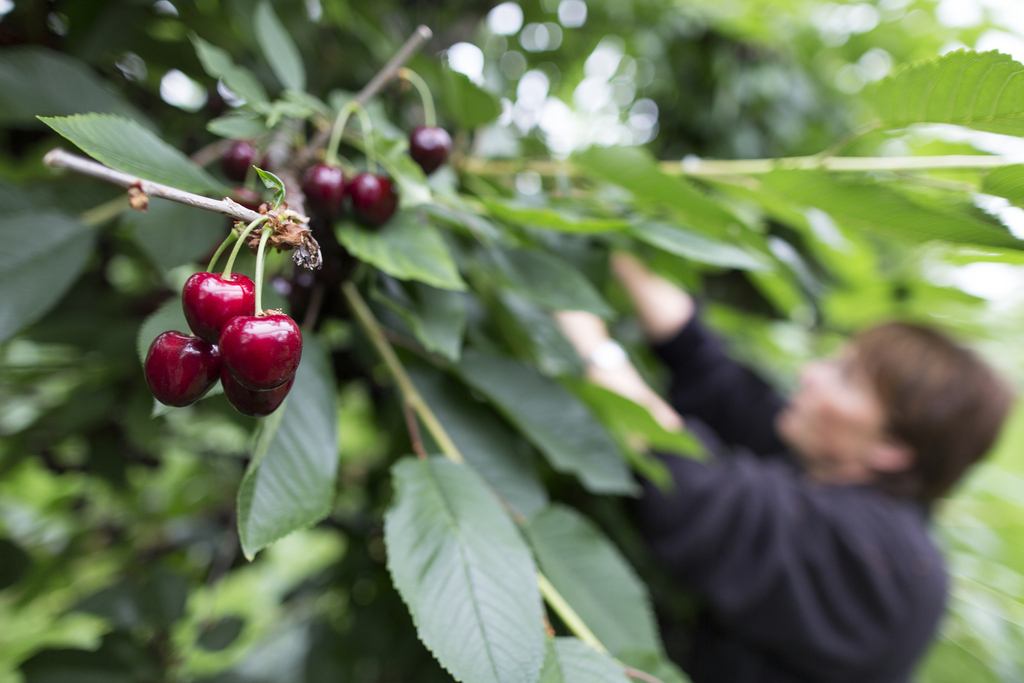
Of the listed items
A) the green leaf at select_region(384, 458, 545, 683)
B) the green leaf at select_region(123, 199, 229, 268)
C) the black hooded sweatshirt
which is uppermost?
the green leaf at select_region(123, 199, 229, 268)

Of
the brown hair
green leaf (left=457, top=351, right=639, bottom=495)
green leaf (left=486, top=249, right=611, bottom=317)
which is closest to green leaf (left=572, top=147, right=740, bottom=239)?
green leaf (left=486, top=249, right=611, bottom=317)

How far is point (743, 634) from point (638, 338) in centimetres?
A: 75

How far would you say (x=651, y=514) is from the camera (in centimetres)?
107

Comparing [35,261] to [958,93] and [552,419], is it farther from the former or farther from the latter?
[958,93]

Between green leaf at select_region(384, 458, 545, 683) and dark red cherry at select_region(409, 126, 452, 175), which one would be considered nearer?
green leaf at select_region(384, 458, 545, 683)

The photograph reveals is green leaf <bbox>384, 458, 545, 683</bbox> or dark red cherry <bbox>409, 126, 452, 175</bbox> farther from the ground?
dark red cherry <bbox>409, 126, 452, 175</bbox>

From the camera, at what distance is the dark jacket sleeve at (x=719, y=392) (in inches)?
61.4

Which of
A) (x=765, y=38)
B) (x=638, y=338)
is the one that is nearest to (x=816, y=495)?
(x=638, y=338)

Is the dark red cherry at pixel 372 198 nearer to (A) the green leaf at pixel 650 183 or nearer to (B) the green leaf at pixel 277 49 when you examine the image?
(B) the green leaf at pixel 277 49

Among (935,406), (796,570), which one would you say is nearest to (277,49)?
(796,570)

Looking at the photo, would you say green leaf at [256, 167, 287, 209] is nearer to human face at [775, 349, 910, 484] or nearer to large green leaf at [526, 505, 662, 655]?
large green leaf at [526, 505, 662, 655]

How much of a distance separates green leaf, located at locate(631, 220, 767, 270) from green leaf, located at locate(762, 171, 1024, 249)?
0.45 ft

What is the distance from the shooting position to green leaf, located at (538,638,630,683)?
1.40 ft

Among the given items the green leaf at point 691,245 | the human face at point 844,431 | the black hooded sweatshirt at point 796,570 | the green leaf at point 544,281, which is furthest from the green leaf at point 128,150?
the human face at point 844,431
